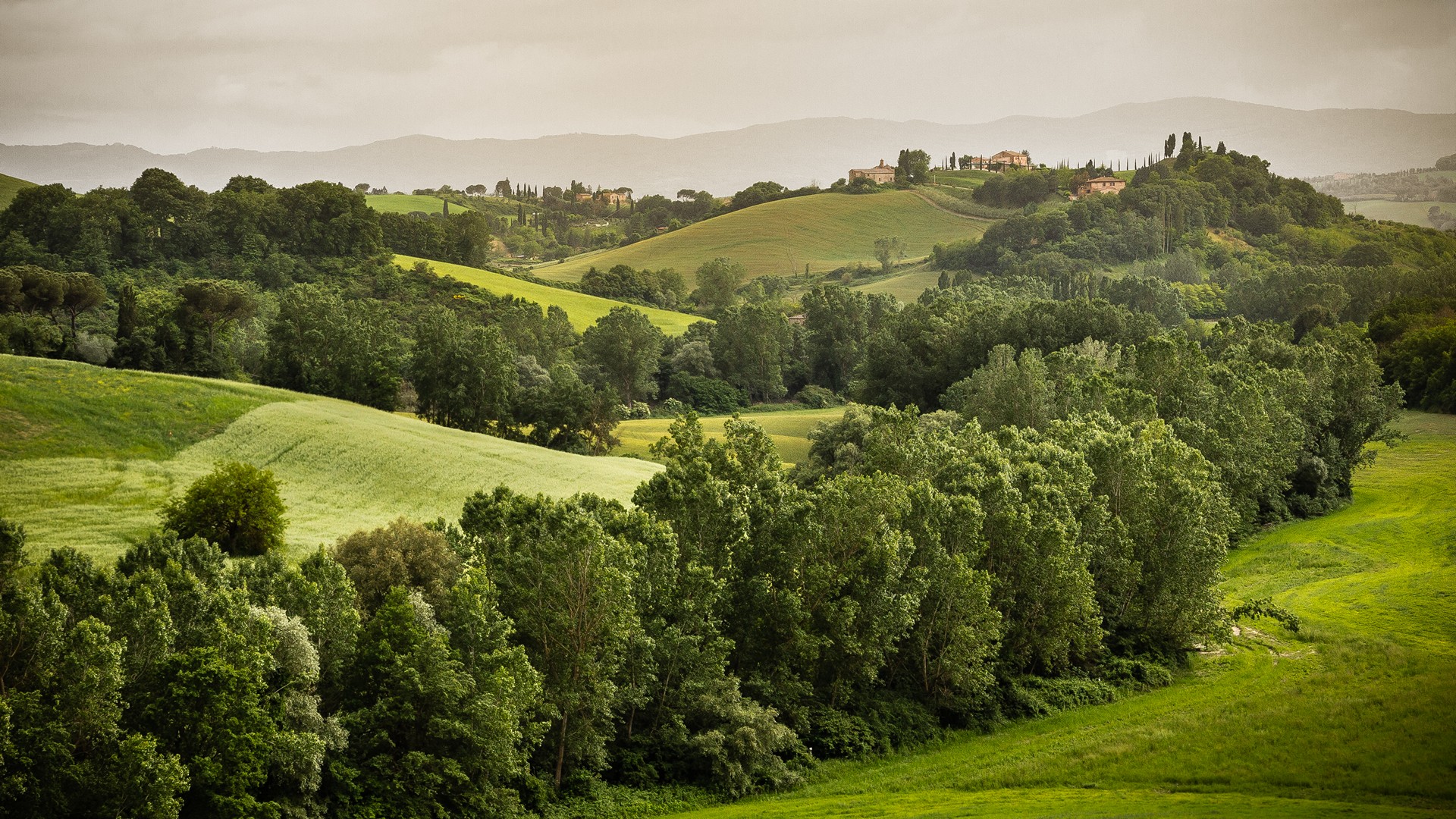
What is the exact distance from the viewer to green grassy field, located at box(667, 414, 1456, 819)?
31.1m

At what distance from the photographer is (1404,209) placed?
113 meters

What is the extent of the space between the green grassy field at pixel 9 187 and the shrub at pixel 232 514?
130084 mm

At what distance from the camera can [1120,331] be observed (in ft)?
352

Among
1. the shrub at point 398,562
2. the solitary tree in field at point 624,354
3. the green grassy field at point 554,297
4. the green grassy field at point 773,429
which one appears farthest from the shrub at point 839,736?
the green grassy field at point 554,297

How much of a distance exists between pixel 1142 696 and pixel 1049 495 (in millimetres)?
9906

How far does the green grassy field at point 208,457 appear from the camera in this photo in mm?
50969

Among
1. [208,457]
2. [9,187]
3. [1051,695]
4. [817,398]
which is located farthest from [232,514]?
[9,187]

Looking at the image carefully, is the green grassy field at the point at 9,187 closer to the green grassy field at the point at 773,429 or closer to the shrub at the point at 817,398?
the green grassy field at the point at 773,429

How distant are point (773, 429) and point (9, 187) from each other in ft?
405

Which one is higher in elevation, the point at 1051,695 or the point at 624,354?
the point at 624,354

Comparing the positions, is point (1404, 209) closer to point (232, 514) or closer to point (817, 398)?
point (817, 398)

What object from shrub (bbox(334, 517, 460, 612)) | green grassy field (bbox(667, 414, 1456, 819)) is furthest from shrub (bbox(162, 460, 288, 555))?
green grassy field (bbox(667, 414, 1456, 819))

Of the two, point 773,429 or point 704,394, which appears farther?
point 704,394

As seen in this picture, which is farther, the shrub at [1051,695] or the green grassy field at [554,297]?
the green grassy field at [554,297]
